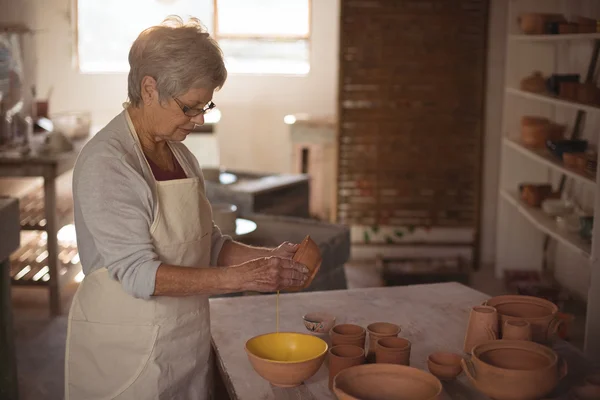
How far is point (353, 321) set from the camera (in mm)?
2439

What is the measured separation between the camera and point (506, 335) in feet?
6.55

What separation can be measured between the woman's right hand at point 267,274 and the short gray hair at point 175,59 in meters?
0.48

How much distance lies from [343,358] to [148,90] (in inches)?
33.4

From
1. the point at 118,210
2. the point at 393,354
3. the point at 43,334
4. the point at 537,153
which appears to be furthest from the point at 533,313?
the point at 43,334

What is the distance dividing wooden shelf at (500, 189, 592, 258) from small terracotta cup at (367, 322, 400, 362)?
84.9 inches

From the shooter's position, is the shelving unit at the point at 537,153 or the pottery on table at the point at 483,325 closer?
the pottery on table at the point at 483,325

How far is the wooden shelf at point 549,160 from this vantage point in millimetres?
4051

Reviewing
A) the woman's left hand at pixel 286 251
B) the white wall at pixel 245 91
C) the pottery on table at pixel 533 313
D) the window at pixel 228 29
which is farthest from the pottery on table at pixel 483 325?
the window at pixel 228 29

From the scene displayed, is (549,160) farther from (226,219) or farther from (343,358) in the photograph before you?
(343,358)

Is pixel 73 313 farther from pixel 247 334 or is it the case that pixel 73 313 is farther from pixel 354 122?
pixel 354 122

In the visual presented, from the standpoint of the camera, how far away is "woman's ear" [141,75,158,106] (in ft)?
6.68

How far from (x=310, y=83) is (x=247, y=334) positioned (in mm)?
5818

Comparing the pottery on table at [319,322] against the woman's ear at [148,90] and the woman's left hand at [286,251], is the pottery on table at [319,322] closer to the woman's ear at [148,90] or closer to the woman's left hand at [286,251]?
the woman's left hand at [286,251]

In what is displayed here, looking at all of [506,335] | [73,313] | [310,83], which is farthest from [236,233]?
[310,83]
